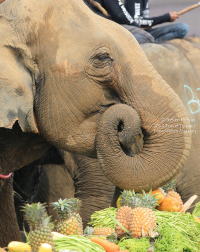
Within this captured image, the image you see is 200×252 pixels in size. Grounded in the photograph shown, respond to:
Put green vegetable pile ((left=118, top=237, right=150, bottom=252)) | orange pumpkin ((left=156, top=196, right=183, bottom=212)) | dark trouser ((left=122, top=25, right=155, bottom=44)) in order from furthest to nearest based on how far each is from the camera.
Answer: dark trouser ((left=122, top=25, right=155, bottom=44)) < orange pumpkin ((left=156, top=196, right=183, bottom=212)) < green vegetable pile ((left=118, top=237, right=150, bottom=252))

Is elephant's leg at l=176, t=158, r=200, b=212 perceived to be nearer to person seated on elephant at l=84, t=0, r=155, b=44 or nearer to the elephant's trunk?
person seated on elephant at l=84, t=0, r=155, b=44

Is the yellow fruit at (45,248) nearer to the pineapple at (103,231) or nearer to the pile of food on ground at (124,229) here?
the pile of food on ground at (124,229)

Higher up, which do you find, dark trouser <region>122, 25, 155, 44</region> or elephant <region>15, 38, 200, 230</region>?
dark trouser <region>122, 25, 155, 44</region>

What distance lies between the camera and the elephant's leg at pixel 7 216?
3689mm

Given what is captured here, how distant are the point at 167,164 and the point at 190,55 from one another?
8.28 ft

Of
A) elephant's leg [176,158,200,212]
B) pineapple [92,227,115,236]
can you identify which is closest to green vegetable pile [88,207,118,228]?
pineapple [92,227,115,236]

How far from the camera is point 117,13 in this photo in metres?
4.99

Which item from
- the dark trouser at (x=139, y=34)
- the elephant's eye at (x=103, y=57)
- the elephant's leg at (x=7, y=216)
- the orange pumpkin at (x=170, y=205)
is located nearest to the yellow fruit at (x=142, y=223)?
the orange pumpkin at (x=170, y=205)

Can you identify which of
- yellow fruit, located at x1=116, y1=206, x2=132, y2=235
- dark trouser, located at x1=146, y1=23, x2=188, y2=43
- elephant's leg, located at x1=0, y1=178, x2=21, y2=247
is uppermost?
dark trouser, located at x1=146, y1=23, x2=188, y2=43

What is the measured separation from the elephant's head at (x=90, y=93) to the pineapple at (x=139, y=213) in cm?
7

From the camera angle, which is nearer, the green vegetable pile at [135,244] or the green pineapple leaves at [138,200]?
the green vegetable pile at [135,244]

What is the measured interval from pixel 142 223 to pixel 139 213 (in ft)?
0.23

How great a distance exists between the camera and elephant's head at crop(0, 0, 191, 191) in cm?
298

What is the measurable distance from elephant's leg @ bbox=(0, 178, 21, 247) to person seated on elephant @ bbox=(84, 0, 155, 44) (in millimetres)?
2040
